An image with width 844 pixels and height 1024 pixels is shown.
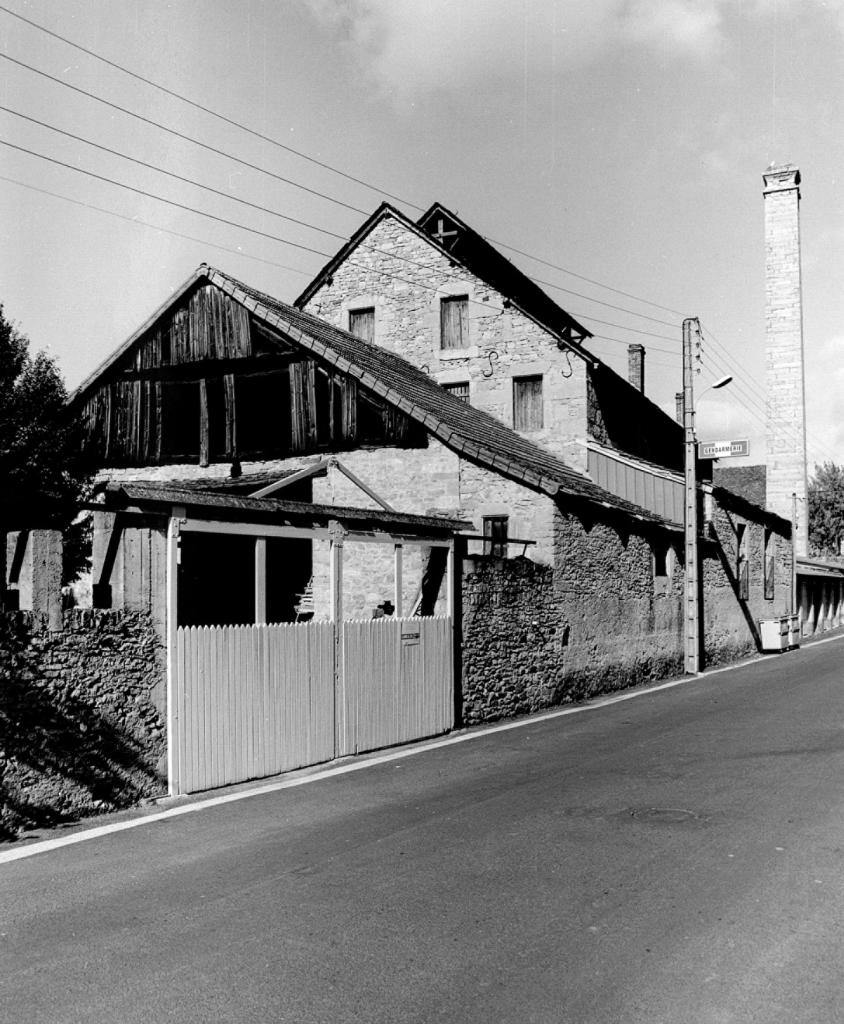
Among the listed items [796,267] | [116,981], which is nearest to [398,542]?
[116,981]

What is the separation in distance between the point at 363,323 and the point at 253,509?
17379mm

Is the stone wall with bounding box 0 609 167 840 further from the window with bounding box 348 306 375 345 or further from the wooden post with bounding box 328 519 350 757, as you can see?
the window with bounding box 348 306 375 345

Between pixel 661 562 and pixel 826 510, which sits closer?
pixel 661 562

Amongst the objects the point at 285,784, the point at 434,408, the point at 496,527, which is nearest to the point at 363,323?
the point at 434,408

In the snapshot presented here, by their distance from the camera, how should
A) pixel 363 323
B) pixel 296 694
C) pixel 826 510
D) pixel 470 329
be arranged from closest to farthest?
pixel 296 694 < pixel 470 329 < pixel 363 323 < pixel 826 510

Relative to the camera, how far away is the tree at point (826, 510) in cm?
5859

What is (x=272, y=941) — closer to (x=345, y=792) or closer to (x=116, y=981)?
(x=116, y=981)

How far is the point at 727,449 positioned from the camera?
67.9 ft

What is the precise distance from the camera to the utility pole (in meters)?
19.9

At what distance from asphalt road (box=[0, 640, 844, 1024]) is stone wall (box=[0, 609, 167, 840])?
2.56 ft

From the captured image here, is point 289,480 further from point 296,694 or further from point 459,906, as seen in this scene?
point 459,906

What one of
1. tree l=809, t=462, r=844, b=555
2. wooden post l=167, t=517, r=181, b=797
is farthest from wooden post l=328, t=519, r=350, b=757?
tree l=809, t=462, r=844, b=555

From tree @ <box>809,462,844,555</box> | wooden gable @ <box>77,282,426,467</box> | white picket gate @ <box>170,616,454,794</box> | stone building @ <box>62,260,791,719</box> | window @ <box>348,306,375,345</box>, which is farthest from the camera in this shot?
tree @ <box>809,462,844,555</box>

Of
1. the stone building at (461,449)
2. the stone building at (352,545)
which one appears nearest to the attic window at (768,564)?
the stone building at (352,545)
